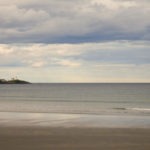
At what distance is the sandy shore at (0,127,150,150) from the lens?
1598 cm

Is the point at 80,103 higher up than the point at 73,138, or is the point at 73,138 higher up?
the point at 80,103

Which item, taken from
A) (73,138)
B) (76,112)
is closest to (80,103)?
(76,112)

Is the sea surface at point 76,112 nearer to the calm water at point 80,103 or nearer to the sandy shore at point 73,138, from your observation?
the calm water at point 80,103

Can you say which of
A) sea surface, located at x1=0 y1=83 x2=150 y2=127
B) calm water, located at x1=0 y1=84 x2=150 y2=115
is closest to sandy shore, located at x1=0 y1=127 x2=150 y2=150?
sea surface, located at x1=0 y1=83 x2=150 y2=127

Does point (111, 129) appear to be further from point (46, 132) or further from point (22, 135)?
point (22, 135)

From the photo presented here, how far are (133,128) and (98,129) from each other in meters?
1.75

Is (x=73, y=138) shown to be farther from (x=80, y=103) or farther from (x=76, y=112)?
(x=80, y=103)

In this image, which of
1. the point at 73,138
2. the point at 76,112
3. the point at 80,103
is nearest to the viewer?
the point at 73,138

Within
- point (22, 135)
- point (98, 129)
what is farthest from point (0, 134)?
point (98, 129)

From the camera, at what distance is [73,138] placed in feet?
59.3

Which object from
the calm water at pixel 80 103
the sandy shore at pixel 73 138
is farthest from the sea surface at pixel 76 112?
the sandy shore at pixel 73 138

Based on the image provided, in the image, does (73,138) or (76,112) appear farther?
(76,112)

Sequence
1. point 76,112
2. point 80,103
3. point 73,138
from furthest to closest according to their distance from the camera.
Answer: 1. point 80,103
2. point 76,112
3. point 73,138

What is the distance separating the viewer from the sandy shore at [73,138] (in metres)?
16.0
